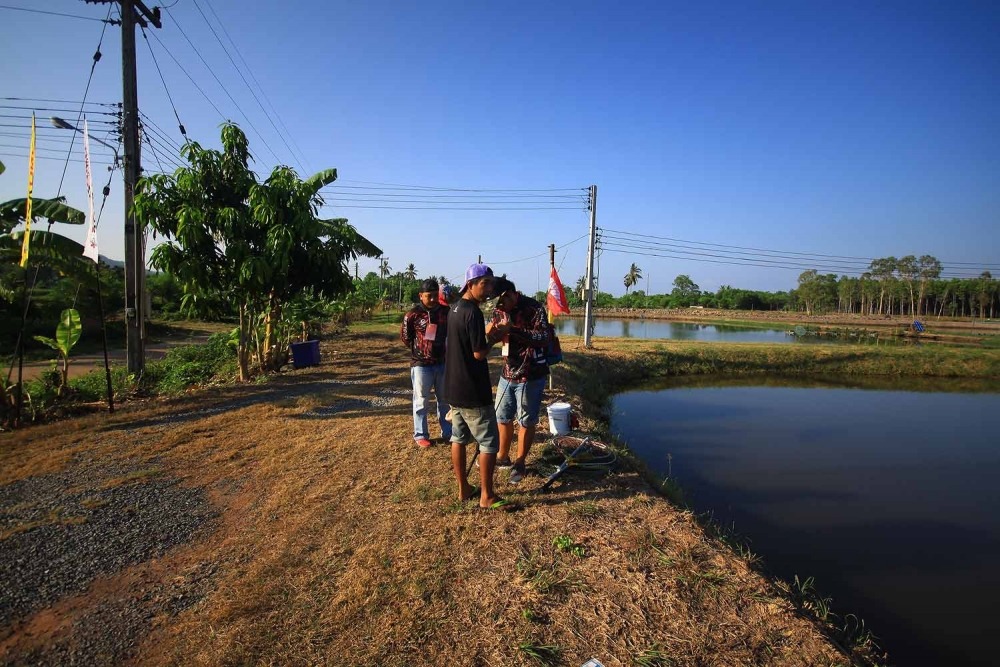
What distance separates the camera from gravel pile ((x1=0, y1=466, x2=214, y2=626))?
305cm

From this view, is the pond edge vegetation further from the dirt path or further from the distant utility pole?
the dirt path

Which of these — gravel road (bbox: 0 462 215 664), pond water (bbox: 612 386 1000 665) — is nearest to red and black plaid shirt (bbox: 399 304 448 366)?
gravel road (bbox: 0 462 215 664)

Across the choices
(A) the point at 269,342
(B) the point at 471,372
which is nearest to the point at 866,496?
(B) the point at 471,372

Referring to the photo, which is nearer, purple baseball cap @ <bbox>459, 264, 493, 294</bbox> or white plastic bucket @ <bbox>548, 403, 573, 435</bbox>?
purple baseball cap @ <bbox>459, 264, 493, 294</bbox>

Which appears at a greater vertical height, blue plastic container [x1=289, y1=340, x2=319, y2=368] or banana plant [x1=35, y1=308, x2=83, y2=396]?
banana plant [x1=35, y1=308, x2=83, y2=396]

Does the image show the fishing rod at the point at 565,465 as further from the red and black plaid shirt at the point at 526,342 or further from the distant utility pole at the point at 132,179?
the distant utility pole at the point at 132,179

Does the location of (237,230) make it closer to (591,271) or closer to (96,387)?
(96,387)

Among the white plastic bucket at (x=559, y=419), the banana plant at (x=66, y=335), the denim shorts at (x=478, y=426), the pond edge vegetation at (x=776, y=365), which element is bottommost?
the pond edge vegetation at (x=776, y=365)

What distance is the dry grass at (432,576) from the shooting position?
2.50 metres

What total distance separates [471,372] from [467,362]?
0.08 m

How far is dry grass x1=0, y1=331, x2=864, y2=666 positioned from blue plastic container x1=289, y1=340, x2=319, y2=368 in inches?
216

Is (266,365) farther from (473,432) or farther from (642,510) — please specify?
(642,510)

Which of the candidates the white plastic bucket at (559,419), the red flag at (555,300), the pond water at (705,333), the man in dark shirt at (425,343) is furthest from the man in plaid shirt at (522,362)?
the pond water at (705,333)

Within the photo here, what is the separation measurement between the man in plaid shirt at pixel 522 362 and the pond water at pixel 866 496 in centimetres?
321
